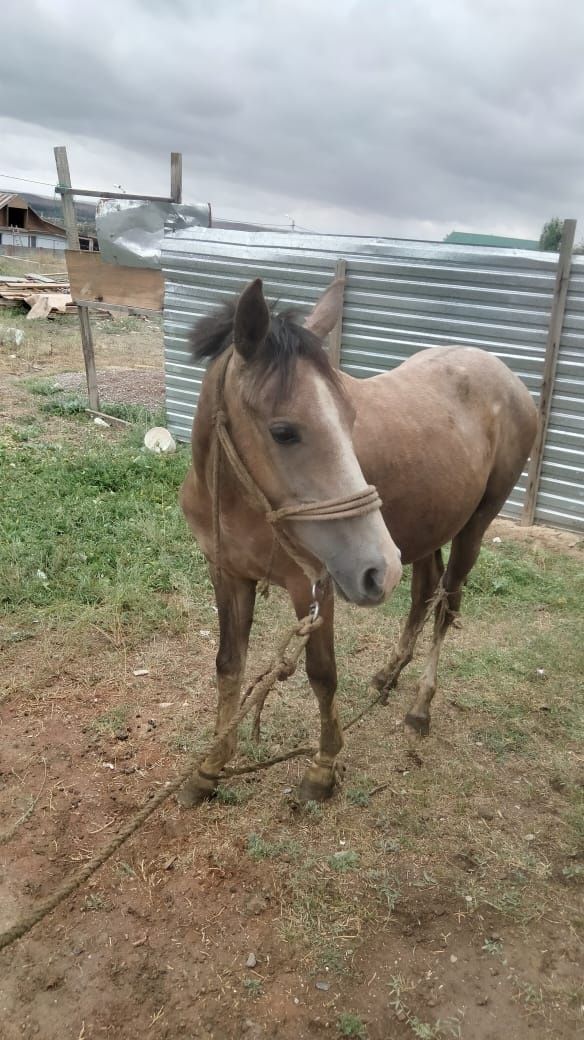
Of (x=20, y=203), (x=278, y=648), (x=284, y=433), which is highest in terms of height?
(x=20, y=203)

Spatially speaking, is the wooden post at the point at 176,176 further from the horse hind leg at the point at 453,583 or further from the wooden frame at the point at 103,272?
the horse hind leg at the point at 453,583

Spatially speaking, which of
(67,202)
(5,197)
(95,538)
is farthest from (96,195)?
(5,197)

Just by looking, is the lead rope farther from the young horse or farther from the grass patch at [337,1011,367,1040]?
the grass patch at [337,1011,367,1040]

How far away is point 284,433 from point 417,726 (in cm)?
217

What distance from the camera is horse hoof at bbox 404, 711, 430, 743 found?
11.1 ft

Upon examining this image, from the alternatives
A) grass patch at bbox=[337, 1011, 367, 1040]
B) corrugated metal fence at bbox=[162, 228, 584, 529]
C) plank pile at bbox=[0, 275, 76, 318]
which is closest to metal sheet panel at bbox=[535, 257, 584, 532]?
corrugated metal fence at bbox=[162, 228, 584, 529]

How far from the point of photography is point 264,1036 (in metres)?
1.92

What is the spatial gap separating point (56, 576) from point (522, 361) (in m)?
4.61

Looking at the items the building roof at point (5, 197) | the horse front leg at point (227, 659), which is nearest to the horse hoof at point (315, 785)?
the horse front leg at point (227, 659)

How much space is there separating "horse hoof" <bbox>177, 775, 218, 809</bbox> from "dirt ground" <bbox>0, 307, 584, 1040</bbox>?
0.06 m

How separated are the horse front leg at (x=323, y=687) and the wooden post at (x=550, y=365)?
3.81 metres

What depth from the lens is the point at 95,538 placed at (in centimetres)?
509

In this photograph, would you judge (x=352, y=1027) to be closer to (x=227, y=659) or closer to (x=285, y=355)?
(x=227, y=659)

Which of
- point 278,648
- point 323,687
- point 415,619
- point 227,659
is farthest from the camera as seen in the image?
point 415,619
